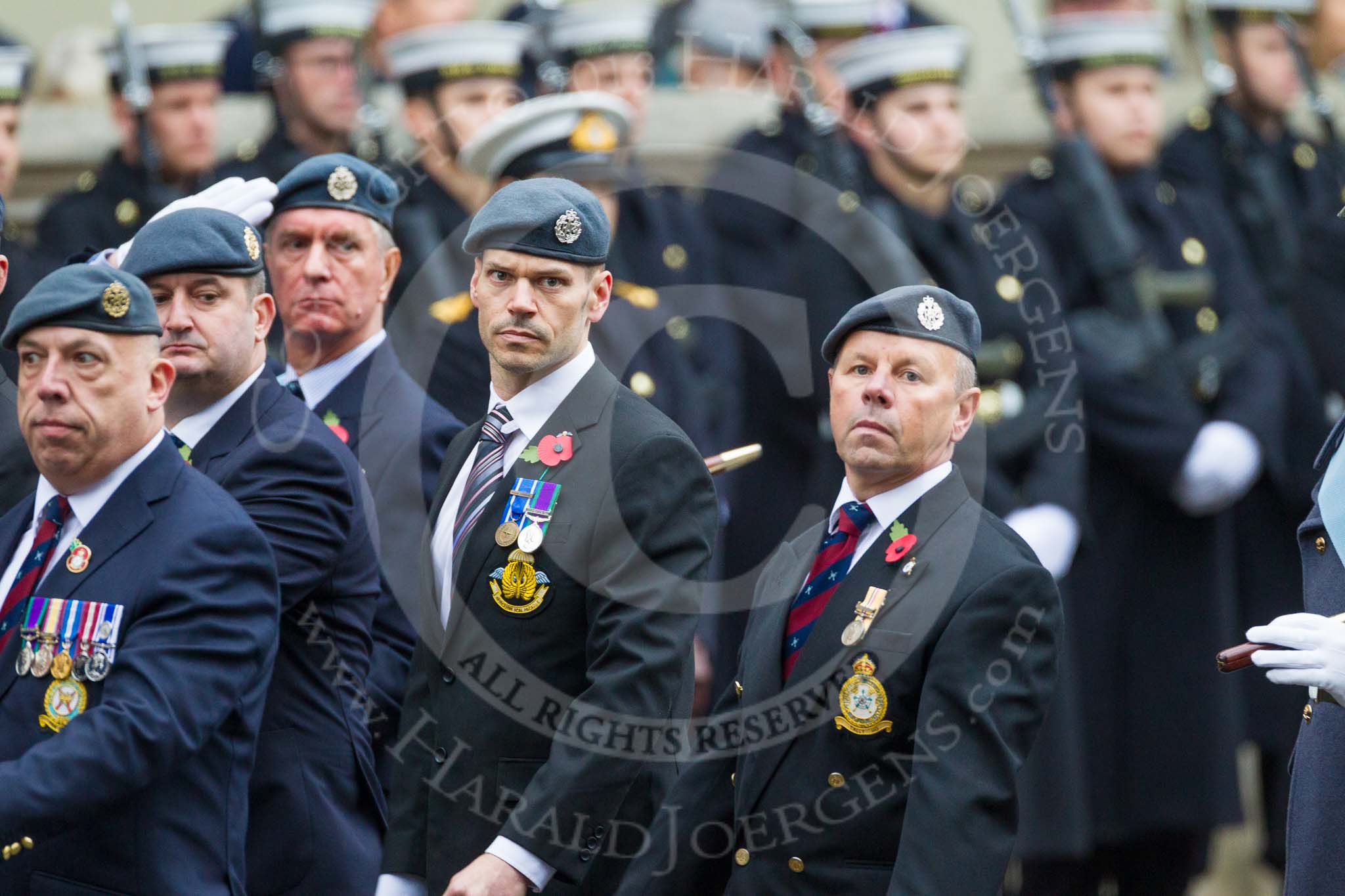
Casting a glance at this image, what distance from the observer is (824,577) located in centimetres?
461

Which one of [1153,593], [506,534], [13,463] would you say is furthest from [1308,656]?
[1153,593]

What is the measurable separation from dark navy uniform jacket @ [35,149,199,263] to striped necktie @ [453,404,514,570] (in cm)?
292

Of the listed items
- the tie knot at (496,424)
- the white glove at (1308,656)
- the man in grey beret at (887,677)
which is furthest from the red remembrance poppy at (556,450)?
the white glove at (1308,656)

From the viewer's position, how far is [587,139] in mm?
6777

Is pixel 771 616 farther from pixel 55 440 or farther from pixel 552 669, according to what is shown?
pixel 55 440

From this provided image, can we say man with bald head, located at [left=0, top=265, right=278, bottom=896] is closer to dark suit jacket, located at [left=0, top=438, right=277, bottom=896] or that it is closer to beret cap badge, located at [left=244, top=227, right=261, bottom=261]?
dark suit jacket, located at [left=0, top=438, right=277, bottom=896]

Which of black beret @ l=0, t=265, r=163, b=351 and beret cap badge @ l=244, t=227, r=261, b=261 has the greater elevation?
beret cap badge @ l=244, t=227, r=261, b=261

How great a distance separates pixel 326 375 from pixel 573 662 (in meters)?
1.30

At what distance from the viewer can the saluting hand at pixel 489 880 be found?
14.5 ft

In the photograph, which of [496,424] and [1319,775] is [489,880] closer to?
[496,424]

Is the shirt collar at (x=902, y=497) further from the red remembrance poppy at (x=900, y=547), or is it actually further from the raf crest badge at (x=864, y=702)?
the raf crest badge at (x=864, y=702)

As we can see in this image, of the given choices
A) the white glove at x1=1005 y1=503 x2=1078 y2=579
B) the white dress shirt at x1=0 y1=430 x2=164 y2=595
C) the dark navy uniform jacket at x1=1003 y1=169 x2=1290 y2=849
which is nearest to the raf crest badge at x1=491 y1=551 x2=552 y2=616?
the white dress shirt at x1=0 y1=430 x2=164 y2=595

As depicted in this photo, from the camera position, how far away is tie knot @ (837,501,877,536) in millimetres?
4602

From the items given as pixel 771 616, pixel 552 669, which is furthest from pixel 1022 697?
pixel 552 669
